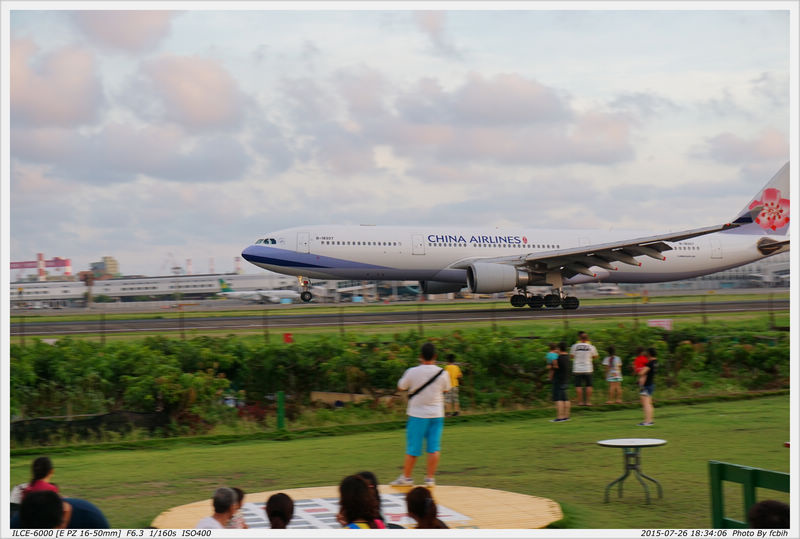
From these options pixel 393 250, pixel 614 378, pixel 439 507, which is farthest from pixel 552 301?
pixel 439 507

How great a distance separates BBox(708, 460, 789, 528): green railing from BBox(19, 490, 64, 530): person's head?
5.57 metres

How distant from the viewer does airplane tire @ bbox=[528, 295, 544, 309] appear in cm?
3756

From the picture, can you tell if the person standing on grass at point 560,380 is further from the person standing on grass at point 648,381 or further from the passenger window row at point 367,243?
the passenger window row at point 367,243

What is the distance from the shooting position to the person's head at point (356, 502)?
21.0 feet

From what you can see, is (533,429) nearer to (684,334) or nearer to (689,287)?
(684,334)

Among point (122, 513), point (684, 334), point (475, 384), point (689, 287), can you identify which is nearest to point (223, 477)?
point (122, 513)

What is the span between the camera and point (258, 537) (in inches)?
250

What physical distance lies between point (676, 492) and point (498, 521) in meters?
3.10

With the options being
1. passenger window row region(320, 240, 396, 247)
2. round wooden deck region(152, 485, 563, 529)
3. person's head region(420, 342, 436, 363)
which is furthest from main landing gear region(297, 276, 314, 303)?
person's head region(420, 342, 436, 363)

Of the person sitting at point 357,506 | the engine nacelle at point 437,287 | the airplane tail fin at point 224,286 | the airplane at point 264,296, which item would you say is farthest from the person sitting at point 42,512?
the airplane tail fin at point 224,286

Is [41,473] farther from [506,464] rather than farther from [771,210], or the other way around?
[771,210]

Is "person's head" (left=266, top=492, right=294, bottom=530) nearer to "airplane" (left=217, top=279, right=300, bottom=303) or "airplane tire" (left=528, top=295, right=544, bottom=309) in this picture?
"airplane tire" (left=528, top=295, right=544, bottom=309)

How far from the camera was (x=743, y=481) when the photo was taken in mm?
7445

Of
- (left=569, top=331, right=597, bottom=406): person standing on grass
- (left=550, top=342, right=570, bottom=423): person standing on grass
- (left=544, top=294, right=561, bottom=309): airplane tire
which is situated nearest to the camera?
(left=550, top=342, right=570, bottom=423): person standing on grass
